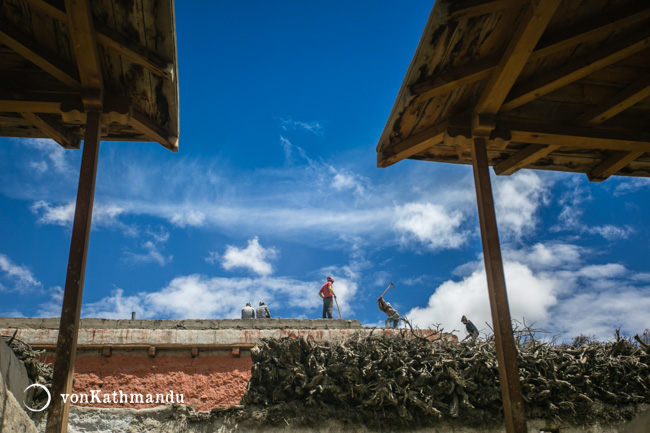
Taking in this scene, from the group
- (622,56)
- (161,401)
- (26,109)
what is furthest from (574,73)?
(161,401)

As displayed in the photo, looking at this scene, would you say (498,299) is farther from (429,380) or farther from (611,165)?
(611,165)

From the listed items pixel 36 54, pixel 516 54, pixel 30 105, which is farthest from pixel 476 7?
pixel 30 105

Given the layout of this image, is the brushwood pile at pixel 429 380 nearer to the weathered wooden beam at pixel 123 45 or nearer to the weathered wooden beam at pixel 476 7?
the weathered wooden beam at pixel 123 45

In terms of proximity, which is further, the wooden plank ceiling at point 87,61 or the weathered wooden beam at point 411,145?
the weathered wooden beam at point 411,145

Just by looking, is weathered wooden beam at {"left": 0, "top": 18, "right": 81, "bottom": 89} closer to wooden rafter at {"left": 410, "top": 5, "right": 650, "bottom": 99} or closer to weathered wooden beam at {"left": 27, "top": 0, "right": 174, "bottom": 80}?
weathered wooden beam at {"left": 27, "top": 0, "right": 174, "bottom": 80}

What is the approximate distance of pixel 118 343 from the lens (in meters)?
9.73

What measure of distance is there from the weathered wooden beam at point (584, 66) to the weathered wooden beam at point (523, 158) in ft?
3.33

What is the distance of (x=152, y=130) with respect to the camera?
6.61m

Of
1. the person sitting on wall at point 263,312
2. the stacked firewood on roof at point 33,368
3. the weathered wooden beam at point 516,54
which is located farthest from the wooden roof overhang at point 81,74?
the person sitting on wall at point 263,312

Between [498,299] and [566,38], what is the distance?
2.64 m

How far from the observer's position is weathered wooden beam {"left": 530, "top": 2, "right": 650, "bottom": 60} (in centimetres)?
523

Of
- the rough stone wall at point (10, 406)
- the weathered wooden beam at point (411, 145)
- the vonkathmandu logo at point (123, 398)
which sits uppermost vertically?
the weathered wooden beam at point (411, 145)

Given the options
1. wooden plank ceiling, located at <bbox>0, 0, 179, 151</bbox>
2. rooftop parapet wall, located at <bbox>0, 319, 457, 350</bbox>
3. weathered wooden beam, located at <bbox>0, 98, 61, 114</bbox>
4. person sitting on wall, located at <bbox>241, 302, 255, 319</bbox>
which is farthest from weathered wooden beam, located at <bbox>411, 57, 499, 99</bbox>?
person sitting on wall, located at <bbox>241, 302, 255, 319</bbox>

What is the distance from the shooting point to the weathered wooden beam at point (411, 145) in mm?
6270
